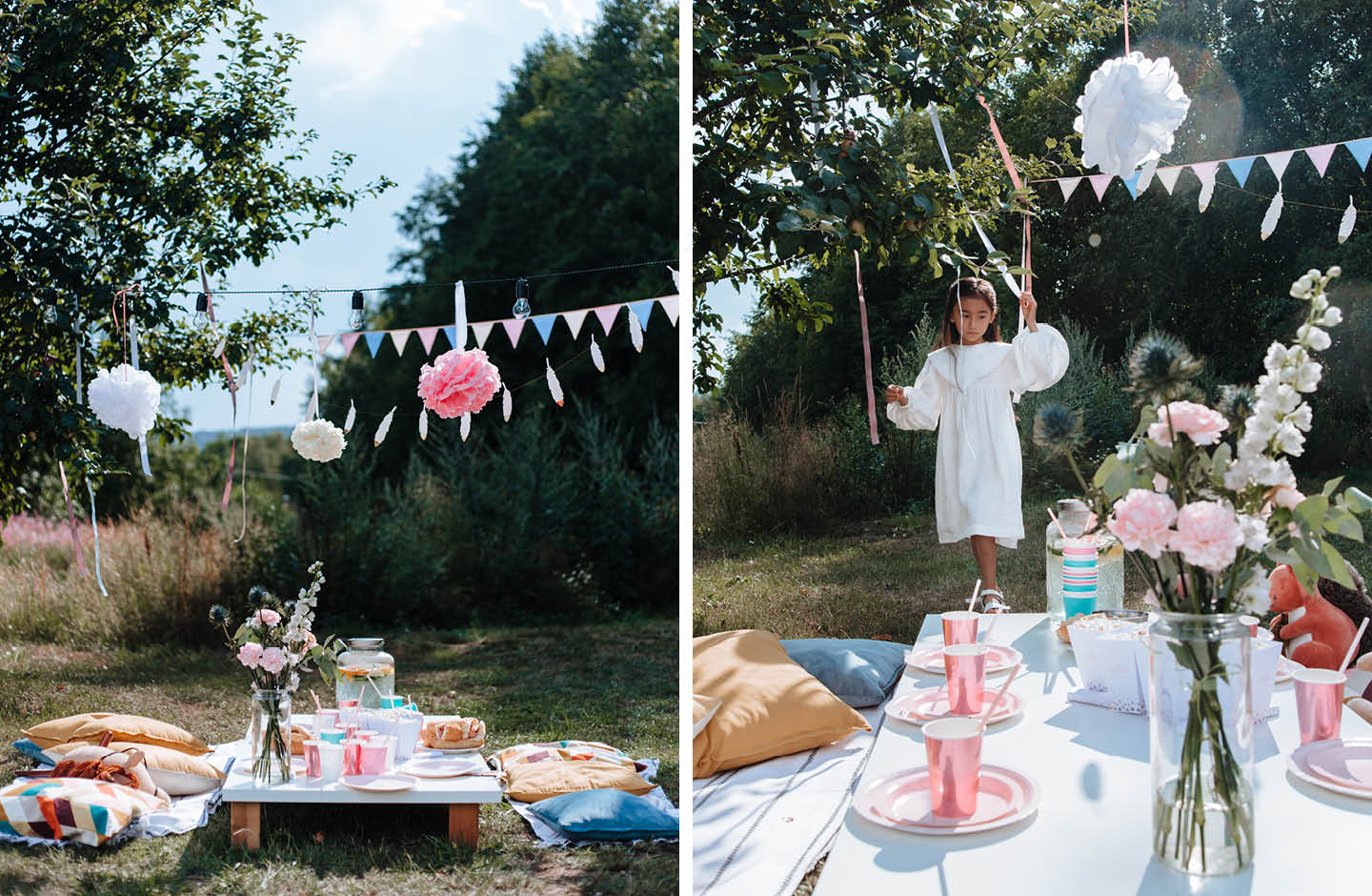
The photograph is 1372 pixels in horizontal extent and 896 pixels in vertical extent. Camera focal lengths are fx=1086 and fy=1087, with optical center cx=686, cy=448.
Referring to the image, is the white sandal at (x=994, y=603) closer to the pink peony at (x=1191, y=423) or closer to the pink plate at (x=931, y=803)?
the pink plate at (x=931, y=803)

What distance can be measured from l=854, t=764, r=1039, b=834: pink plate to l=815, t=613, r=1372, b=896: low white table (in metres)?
0.01

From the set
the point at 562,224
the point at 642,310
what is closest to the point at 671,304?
the point at 642,310

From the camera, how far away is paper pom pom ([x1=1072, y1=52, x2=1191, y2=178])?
103 inches

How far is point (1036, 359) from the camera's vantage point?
3.84m

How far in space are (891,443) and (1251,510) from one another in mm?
3391

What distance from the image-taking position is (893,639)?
4457 mm

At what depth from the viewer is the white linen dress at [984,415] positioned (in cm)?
381

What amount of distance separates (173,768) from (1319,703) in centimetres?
310

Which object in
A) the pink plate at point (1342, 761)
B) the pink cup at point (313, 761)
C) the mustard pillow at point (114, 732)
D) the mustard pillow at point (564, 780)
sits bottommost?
the mustard pillow at point (564, 780)

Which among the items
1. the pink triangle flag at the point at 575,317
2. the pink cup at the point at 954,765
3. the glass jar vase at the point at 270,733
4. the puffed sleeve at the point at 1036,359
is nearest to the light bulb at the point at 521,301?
the pink triangle flag at the point at 575,317

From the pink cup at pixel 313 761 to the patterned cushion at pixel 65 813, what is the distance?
529 mm

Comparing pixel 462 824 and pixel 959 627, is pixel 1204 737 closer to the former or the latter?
pixel 959 627

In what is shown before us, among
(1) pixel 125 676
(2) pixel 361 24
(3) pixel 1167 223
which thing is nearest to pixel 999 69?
(3) pixel 1167 223

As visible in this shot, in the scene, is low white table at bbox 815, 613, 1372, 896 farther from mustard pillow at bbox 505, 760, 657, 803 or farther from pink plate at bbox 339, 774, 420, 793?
mustard pillow at bbox 505, 760, 657, 803
